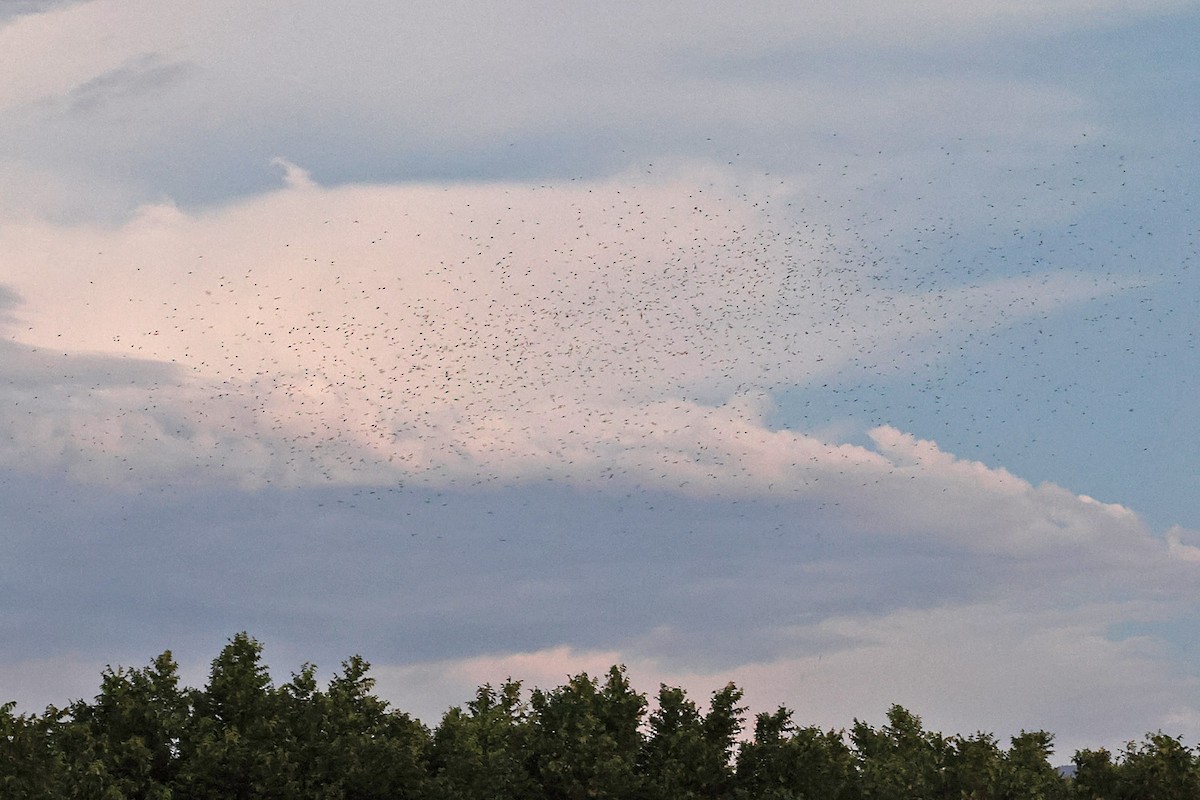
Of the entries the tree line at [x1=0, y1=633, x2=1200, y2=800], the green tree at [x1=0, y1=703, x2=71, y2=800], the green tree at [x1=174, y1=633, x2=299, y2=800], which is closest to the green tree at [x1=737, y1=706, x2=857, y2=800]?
the tree line at [x1=0, y1=633, x2=1200, y2=800]

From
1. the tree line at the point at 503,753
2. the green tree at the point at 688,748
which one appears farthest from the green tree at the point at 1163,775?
the green tree at the point at 688,748

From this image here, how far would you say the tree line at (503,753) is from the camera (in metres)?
55.5

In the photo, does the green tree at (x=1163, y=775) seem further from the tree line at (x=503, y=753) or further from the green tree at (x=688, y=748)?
the green tree at (x=688, y=748)

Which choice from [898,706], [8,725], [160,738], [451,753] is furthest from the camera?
[898,706]

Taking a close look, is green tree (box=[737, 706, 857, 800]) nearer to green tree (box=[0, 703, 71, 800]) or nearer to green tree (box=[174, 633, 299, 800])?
green tree (box=[174, 633, 299, 800])

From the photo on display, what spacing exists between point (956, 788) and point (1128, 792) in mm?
6703

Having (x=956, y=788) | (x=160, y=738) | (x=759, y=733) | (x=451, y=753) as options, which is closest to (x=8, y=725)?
(x=160, y=738)

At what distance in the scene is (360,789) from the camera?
56938 mm

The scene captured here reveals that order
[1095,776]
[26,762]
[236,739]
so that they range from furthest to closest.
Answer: [1095,776]
[236,739]
[26,762]

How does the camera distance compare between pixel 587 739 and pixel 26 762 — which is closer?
pixel 26 762

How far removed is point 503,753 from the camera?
Answer: 58.0 m

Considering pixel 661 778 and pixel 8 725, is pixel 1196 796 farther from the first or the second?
pixel 8 725

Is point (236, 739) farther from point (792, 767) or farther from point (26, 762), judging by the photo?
point (792, 767)

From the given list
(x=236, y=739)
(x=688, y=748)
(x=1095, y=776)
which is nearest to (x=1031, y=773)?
(x=1095, y=776)
